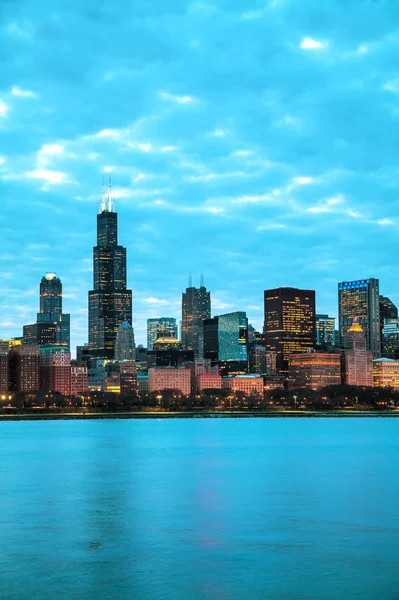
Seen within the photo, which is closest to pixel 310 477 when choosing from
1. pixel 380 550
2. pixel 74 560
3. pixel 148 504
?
pixel 148 504

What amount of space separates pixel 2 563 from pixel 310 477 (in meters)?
34.9

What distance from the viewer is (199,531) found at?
4081cm

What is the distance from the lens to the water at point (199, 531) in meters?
30.1

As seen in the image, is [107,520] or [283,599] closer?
[283,599]

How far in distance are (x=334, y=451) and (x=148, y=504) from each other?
164ft

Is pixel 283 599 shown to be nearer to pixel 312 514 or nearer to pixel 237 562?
pixel 237 562

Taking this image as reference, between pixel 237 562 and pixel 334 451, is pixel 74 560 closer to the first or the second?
pixel 237 562

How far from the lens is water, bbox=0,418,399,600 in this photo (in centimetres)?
3009

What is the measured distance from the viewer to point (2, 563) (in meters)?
33.5

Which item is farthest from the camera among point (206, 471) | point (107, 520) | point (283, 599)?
point (206, 471)

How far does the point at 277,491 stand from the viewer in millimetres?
55656

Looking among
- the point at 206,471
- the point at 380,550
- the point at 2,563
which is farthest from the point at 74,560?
the point at 206,471

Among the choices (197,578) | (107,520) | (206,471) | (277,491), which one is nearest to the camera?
(197,578)

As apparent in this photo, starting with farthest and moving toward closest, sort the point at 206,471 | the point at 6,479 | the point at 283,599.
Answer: the point at 206,471 → the point at 6,479 → the point at 283,599
